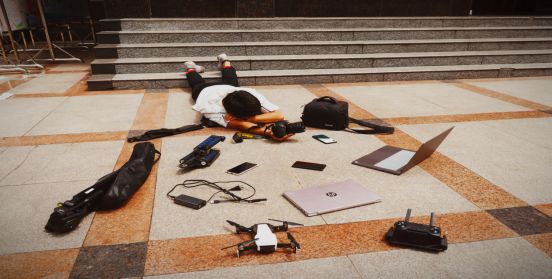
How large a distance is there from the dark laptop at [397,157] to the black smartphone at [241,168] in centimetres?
90

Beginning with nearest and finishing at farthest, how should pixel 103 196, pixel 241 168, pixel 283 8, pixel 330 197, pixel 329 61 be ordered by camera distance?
pixel 103 196 < pixel 330 197 < pixel 241 168 < pixel 329 61 < pixel 283 8

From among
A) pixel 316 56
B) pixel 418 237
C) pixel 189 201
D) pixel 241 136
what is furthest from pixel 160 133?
pixel 316 56

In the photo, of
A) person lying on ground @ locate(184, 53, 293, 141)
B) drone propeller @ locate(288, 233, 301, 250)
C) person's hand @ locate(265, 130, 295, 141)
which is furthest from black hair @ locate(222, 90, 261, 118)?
drone propeller @ locate(288, 233, 301, 250)

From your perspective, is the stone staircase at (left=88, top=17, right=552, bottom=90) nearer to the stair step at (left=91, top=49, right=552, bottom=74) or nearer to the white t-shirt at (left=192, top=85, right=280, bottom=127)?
the stair step at (left=91, top=49, right=552, bottom=74)

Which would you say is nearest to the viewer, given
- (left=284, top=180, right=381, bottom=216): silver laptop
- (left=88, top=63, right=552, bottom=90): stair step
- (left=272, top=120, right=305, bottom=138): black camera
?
(left=284, top=180, right=381, bottom=216): silver laptop

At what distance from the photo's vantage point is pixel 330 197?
2.41 meters

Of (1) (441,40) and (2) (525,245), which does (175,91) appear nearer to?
(2) (525,245)

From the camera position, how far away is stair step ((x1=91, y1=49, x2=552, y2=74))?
5.77m

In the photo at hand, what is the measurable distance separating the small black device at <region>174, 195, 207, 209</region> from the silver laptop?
1.94 ft

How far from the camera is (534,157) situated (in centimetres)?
314

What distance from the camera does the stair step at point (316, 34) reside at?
6270mm

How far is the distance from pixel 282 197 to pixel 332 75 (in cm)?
398

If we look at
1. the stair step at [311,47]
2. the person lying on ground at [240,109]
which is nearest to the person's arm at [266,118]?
the person lying on ground at [240,109]

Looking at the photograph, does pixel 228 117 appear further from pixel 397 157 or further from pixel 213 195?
pixel 397 157
